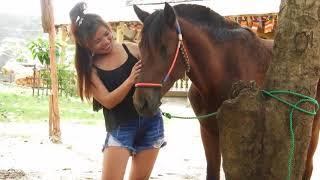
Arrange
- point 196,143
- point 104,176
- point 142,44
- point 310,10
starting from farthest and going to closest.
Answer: point 196,143 → point 104,176 → point 142,44 → point 310,10

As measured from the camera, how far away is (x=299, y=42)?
1596 millimetres

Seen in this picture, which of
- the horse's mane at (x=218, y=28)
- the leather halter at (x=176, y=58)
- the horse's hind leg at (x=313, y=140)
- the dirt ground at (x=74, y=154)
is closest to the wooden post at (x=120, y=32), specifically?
the dirt ground at (x=74, y=154)

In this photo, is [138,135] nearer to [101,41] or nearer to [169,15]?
[101,41]

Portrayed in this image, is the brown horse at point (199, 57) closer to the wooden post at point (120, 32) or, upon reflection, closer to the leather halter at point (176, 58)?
the leather halter at point (176, 58)

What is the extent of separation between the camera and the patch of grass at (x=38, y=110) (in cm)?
1043

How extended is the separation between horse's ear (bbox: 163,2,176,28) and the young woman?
35cm

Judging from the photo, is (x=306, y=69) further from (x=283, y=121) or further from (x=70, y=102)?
(x=70, y=102)

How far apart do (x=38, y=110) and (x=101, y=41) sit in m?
9.83

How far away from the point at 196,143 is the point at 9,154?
119 inches

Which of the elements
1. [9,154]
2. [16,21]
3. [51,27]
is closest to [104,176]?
[9,154]

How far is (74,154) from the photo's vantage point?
21.8 feet

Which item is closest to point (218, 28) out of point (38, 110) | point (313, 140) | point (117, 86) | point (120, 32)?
point (117, 86)

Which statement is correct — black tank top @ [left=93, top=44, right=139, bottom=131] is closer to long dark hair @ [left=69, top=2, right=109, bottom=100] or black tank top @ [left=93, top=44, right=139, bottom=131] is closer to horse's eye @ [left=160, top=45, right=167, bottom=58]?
long dark hair @ [left=69, top=2, right=109, bottom=100]

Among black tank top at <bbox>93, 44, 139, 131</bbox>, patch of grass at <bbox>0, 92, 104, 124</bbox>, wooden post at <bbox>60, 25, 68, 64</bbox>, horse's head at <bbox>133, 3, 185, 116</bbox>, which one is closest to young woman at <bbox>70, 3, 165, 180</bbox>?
black tank top at <bbox>93, 44, 139, 131</bbox>
